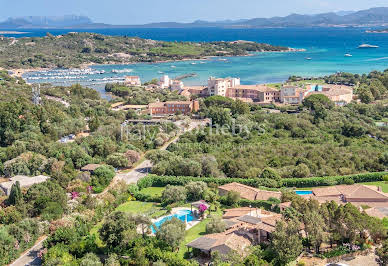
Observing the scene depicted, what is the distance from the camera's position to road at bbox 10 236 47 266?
17.5 m

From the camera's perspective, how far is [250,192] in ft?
77.4

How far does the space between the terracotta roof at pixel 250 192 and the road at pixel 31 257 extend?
402 inches

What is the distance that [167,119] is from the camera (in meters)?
42.8

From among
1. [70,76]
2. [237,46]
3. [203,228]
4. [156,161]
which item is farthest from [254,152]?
[237,46]

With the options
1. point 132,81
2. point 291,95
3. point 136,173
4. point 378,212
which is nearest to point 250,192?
point 378,212

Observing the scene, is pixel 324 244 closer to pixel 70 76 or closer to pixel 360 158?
pixel 360 158

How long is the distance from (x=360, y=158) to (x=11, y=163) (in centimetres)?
2221

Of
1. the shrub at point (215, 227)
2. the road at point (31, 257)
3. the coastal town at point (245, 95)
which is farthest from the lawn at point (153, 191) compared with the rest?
the coastal town at point (245, 95)

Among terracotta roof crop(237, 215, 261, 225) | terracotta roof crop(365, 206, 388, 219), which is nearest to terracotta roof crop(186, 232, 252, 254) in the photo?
terracotta roof crop(237, 215, 261, 225)

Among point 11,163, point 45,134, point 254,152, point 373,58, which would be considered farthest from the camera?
point 373,58

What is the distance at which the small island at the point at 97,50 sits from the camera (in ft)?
306

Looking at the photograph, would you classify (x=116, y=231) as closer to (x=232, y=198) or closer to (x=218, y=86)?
(x=232, y=198)

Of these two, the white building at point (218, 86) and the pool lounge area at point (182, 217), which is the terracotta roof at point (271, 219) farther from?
the white building at point (218, 86)

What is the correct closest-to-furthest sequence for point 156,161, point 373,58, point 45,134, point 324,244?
point 324,244 → point 156,161 → point 45,134 → point 373,58
